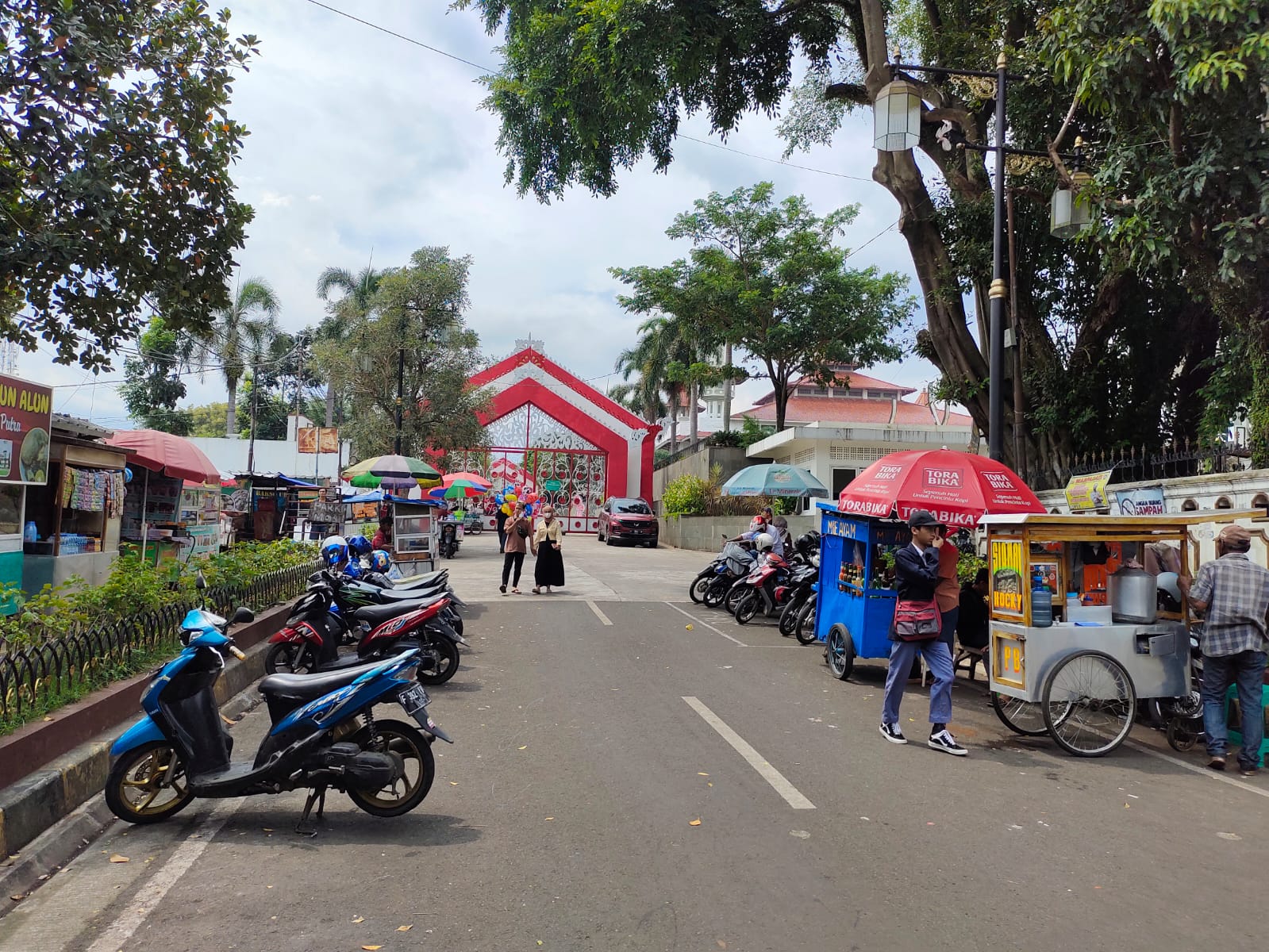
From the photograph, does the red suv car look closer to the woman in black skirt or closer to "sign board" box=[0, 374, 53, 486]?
the woman in black skirt

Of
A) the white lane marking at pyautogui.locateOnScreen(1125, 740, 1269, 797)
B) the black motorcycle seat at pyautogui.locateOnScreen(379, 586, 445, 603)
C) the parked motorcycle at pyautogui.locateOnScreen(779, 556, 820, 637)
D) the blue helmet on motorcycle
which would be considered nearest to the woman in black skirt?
the parked motorcycle at pyautogui.locateOnScreen(779, 556, 820, 637)

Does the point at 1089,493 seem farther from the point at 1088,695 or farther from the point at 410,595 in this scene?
the point at 410,595

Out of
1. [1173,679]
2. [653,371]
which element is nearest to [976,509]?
[1173,679]

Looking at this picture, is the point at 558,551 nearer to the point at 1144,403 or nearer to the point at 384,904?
the point at 1144,403

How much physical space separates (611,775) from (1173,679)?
4508 millimetres

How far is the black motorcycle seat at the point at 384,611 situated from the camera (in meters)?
8.24

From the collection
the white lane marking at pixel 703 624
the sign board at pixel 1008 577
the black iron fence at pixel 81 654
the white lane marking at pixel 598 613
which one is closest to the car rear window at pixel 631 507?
the white lane marking at pixel 703 624

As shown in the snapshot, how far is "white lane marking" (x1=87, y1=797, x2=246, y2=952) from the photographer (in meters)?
3.70

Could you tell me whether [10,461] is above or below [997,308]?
below

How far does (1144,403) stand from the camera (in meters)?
16.0

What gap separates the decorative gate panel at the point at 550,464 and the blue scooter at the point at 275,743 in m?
38.3

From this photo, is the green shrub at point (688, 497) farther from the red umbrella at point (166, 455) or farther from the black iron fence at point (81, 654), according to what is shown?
the black iron fence at point (81, 654)

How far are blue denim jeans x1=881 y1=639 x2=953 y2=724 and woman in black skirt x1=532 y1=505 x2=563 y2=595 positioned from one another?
32.4 ft

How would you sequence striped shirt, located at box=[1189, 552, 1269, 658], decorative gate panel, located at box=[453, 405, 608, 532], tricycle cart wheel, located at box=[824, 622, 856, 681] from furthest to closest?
decorative gate panel, located at box=[453, 405, 608, 532]
tricycle cart wheel, located at box=[824, 622, 856, 681]
striped shirt, located at box=[1189, 552, 1269, 658]
